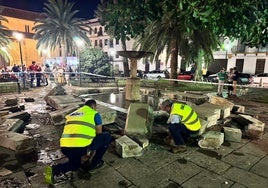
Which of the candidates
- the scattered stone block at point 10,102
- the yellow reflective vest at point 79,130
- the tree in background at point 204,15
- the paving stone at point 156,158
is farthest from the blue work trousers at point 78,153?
the scattered stone block at point 10,102

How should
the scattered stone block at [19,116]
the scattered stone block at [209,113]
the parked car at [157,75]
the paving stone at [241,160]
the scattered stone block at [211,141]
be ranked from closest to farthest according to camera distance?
the paving stone at [241,160]
the scattered stone block at [211,141]
the scattered stone block at [209,113]
the scattered stone block at [19,116]
the parked car at [157,75]

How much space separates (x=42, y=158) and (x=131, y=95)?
5030 millimetres

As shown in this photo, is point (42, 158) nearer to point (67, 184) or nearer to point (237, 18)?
point (67, 184)

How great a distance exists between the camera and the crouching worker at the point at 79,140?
131 inches

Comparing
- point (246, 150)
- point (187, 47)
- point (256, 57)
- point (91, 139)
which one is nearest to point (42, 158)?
point (91, 139)

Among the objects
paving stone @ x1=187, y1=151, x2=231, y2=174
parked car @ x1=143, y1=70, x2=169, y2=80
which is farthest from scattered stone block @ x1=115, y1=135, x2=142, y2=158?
parked car @ x1=143, y1=70, x2=169, y2=80

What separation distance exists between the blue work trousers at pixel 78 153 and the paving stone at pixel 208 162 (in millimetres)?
1874

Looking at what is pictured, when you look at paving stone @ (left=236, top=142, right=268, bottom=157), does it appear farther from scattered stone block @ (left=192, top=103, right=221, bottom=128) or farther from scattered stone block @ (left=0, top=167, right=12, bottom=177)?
scattered stone block @ (left=0, top=167, right=12, bottom=177)

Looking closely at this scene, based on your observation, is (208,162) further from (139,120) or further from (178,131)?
(139,120)

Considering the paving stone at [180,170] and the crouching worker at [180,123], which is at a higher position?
the crouching worker at [180,123]

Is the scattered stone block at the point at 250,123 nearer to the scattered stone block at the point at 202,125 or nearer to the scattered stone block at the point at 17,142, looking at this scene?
the scattered stone block at the point at 202,125

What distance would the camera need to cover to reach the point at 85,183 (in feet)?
11.2

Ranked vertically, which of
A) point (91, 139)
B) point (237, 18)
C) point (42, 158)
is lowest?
point (42, 158)

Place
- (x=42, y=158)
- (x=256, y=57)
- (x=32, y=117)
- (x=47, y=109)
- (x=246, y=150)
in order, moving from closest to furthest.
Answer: (x=42, y=158) → (x=246, y=150) → (x=32, y=117) → (x=47, y=109) → (x=256, y=57)
